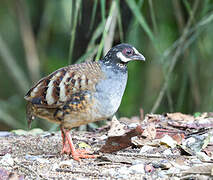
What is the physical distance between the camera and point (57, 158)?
4227mm

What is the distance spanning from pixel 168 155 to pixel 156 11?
4134mm

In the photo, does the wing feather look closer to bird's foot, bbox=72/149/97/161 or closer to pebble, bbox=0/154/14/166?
bird's foot, bbox=72/149/97/161

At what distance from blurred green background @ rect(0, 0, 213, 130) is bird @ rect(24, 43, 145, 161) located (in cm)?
113

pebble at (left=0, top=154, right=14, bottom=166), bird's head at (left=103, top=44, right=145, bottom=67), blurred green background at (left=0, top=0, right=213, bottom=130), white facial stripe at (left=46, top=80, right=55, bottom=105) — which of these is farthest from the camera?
blurred green background at (left=0, top=0, right=213, bottom=130)

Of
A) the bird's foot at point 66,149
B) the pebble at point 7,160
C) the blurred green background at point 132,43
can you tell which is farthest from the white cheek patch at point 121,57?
the pebble at point 7,160

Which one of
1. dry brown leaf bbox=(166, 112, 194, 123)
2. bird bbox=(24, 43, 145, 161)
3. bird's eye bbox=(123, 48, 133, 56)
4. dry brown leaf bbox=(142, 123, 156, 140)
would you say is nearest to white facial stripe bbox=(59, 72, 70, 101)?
bird bbox=(24, 43, 145, 161)

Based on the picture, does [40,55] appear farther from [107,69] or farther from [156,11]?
[107,69]

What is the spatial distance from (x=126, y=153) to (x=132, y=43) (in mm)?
2989

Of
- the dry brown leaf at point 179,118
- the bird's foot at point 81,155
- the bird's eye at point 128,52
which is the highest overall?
the bird's eye at point 128,52

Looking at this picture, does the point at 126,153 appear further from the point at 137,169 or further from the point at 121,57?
the point at 121,57

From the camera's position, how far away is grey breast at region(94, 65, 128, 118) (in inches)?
166

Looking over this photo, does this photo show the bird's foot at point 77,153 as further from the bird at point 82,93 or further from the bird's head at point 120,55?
the bird's head at point 120,55

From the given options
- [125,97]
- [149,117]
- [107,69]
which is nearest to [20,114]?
[125,97]

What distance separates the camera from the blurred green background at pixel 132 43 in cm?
643
